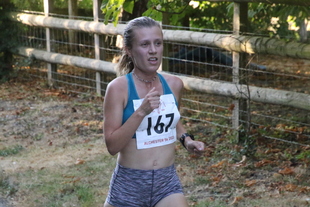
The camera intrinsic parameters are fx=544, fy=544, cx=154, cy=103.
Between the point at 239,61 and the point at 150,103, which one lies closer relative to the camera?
the point at 150,103

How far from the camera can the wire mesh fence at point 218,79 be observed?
7.11 meters

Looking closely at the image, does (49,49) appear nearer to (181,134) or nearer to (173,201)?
(181,134)

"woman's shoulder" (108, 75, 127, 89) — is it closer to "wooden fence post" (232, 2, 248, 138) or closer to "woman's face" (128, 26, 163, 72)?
"woman's face" (128, 26, 163, 72)

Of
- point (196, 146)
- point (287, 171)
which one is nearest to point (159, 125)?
point (196, 146)

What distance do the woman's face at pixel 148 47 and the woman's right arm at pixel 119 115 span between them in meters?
0.17

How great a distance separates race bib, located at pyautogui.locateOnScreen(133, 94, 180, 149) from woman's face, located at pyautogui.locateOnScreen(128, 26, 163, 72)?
0.73 ft

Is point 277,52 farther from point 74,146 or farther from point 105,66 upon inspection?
point 105,66

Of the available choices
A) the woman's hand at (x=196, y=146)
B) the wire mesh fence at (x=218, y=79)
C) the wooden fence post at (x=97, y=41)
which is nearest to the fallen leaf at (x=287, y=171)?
the wire mesh fence at (x=218, y=79)

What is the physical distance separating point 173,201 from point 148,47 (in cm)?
94

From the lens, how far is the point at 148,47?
327cm

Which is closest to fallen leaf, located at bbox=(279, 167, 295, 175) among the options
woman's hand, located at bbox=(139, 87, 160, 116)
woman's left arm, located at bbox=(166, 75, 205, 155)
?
woman's left arm, located at bbox=(166, 75, 205, 155)

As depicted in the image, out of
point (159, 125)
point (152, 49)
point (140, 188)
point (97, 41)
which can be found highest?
point (152, 49)

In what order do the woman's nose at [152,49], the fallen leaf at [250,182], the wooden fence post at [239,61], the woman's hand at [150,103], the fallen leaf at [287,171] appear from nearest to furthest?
1. the woman's hand at [150,103]
2. the woman's nose at [152,49]
3. the fallen leaf at [250,182]
4. the fallen leaf at [287,171]
5. the wooden fence post at [239,61]

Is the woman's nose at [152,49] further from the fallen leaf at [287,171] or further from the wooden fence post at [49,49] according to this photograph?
the wooden fence post at [49,49]
